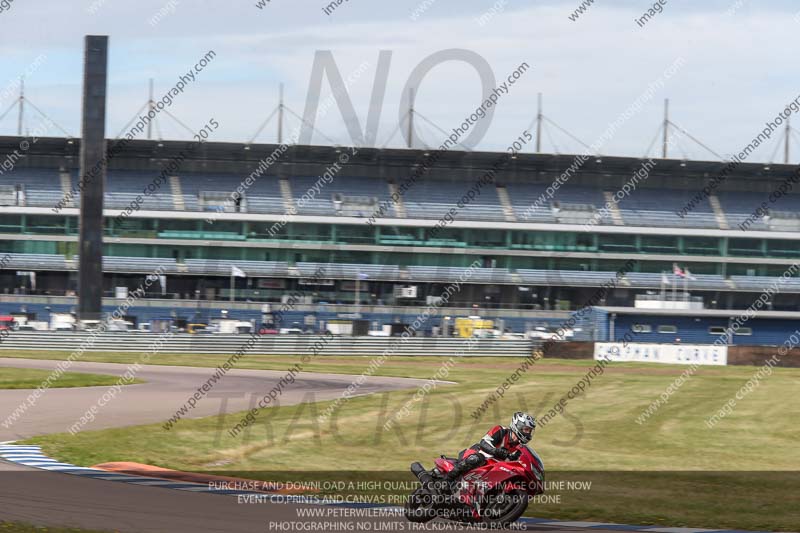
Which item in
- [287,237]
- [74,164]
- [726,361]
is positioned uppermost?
[74,164]

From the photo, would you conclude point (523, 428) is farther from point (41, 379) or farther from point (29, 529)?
point (41, 379)

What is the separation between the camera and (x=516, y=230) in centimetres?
6956

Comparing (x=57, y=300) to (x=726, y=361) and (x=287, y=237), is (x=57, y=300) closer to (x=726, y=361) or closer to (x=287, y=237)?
(x=287, y=237)

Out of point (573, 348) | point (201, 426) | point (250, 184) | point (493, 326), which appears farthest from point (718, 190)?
point (201, 426)

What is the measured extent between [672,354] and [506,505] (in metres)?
41.5

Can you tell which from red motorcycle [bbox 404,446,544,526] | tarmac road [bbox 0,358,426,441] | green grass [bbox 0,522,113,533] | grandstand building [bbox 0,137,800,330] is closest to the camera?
green grass [bbox 0,522,113,533]

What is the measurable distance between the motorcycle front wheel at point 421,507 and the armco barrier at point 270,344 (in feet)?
122

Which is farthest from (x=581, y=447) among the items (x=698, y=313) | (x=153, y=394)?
(x=698, y=313)

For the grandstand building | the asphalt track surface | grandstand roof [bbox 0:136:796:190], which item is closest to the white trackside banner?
the grandstand building

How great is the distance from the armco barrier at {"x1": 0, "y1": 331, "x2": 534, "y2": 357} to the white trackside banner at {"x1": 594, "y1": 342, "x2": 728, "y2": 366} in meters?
4.93

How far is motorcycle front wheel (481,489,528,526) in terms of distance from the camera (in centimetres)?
1145

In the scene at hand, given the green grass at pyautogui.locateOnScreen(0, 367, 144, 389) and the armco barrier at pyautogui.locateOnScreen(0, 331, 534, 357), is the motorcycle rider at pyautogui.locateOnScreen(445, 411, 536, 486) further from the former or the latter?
the armco barrier at pyautogui.locateOnScreen(0, 331, 534, 357)

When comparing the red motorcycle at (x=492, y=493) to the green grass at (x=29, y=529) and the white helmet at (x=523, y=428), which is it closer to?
the white helmet at (x=523, y=428)

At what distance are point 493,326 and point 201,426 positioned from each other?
4252 cm
